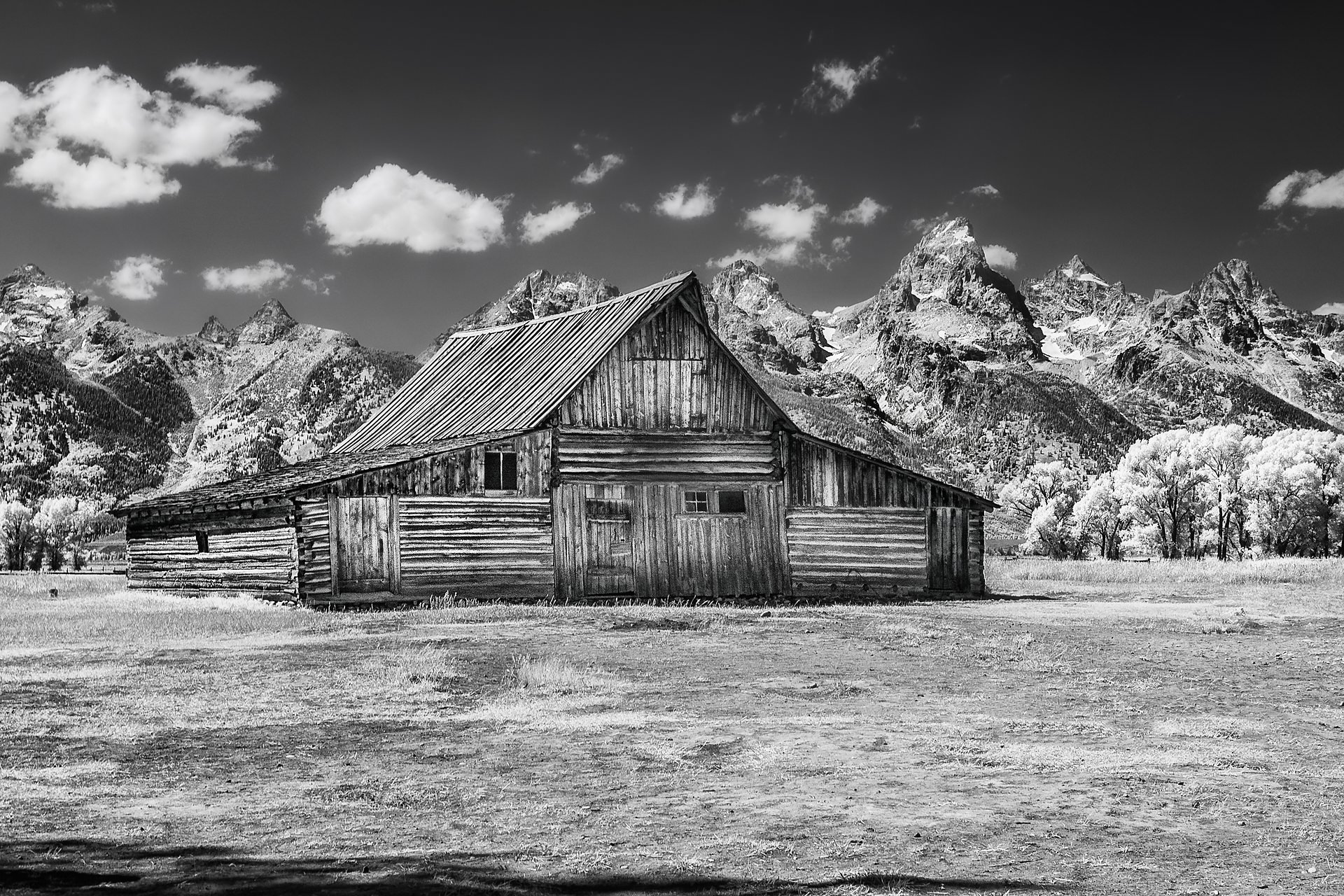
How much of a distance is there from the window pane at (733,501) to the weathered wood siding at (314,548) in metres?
10.1

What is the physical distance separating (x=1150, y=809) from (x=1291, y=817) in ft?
2.76

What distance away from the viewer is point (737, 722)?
11.8 m

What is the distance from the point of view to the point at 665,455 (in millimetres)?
32156

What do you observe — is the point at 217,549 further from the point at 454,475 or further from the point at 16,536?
the point at 16,536

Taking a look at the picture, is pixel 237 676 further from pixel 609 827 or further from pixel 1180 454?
pixel 1180 454

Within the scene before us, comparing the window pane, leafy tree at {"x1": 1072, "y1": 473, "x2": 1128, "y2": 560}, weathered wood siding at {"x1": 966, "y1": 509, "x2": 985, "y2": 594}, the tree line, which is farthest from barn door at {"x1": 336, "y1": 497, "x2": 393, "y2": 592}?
leafy tree at {"x1": 1072, "y1": 473, "x2": 1128, "y2": 560}

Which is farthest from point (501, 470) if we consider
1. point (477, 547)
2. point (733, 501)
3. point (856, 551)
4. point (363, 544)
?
point (856, 551)

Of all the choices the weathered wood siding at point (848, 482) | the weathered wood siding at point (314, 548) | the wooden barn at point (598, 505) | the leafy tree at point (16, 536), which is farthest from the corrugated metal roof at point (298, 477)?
the leafy tree at point (16, 536)

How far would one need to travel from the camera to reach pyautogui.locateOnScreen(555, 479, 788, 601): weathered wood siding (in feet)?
102

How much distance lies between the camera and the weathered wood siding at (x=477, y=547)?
29344 millimetres

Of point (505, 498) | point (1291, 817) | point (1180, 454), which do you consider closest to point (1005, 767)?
point (1291, 817)

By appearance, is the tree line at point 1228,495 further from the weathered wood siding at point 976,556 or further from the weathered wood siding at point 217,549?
the weathered wood siding at point 217,549

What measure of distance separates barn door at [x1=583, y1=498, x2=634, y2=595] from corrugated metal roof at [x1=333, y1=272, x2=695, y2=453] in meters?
2.78

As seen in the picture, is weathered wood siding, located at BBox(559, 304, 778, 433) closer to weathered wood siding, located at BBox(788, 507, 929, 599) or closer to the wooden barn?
the wooden barn
